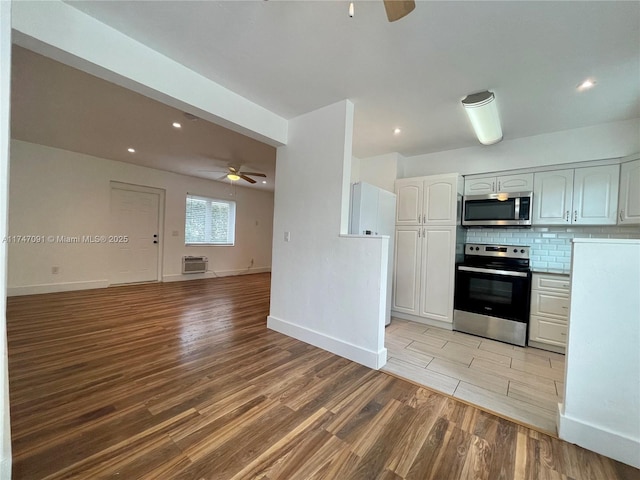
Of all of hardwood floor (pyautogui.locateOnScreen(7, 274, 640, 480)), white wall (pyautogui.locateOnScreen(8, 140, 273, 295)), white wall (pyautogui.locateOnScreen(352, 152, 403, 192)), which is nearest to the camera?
hardwood floor (pyautogui.locateOnScreen(7, 274, 640, 480))

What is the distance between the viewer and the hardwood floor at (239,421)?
4.16 feet

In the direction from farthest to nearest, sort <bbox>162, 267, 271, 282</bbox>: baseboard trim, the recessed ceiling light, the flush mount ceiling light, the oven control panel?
<bbox>162, 267, 271, 282</bbox>: baseboard trim → the oven control panel → the flush mount ceiling light → the recessed ceiling light

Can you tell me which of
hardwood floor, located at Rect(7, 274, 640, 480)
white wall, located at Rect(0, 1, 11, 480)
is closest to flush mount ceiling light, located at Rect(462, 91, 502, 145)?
hardwood floor, located at Rect(7, 274, 640, 480)

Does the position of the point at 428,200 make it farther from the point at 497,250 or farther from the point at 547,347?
the point at 547,347

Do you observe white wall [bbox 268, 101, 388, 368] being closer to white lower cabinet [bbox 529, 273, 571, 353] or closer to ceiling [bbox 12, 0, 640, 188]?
ceiling [bbox 12, 0, 640, 188]

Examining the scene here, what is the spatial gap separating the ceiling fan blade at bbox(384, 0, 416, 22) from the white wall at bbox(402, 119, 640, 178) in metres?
2.98

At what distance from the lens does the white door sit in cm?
515

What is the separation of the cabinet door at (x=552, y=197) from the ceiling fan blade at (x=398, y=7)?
3.05 meters

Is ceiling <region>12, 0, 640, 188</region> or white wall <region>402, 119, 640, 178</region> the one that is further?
white wall <region>402, 119, 640, 178</region>

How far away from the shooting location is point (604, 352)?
143 centimetres

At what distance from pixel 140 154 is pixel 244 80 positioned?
3.44 metres

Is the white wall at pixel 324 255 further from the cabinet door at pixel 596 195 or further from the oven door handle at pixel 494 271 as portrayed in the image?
the cabinet door at pixel 596 195

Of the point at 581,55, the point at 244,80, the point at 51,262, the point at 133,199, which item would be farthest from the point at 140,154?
the point at 581,55

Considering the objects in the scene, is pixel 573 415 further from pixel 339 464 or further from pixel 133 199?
pixel 133 199
